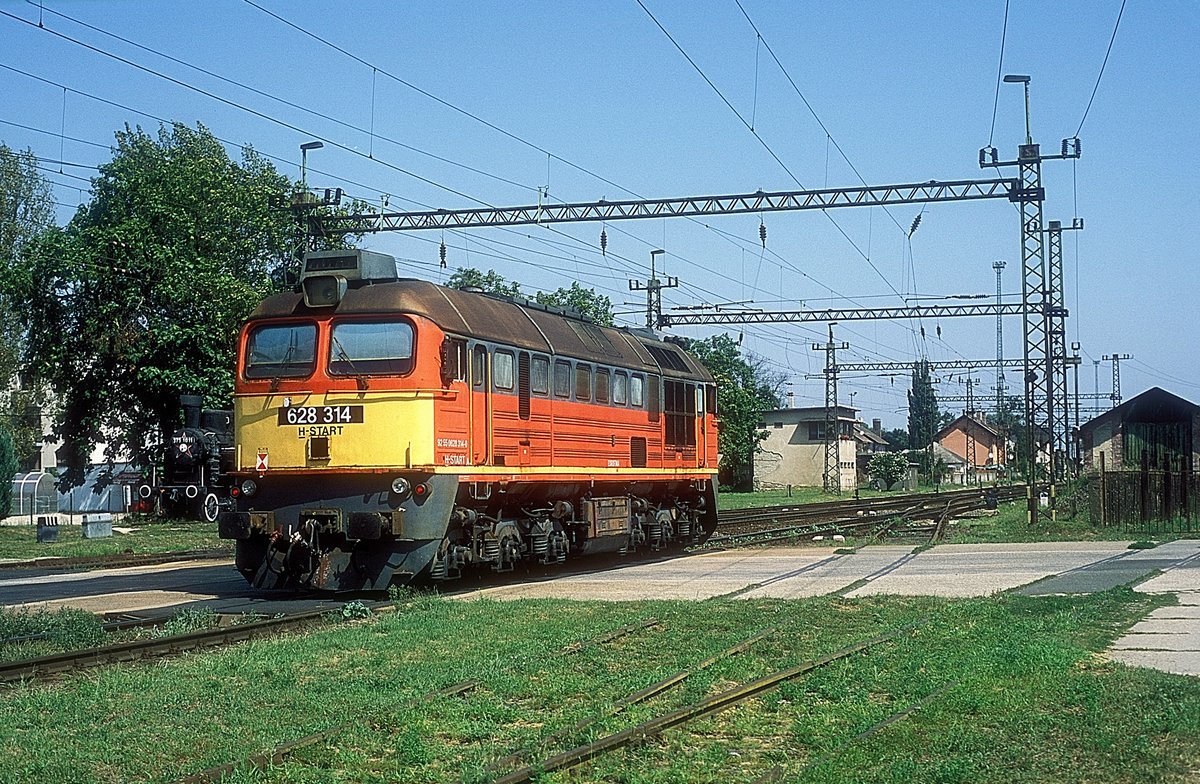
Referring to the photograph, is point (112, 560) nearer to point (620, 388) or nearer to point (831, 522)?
point (620, 388)

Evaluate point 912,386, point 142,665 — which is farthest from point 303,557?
point 912,386

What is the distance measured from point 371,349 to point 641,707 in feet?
30.4

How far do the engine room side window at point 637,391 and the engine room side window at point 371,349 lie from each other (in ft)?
23.9

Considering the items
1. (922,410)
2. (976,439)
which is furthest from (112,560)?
(976,439)

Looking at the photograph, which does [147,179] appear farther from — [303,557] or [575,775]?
[575,775]

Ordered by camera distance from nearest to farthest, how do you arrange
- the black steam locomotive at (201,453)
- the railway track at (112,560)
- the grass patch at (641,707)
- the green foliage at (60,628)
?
1. the grass patch at (641,707)
2. the green foliage at (60,628)
3. the railway track at (112,560)
4. the black steam locomotive at (201,453)

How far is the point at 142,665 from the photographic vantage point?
1159 centimetres

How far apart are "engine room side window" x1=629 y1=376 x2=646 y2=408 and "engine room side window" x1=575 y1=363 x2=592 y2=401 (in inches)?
72.6

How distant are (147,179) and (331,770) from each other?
36.7m

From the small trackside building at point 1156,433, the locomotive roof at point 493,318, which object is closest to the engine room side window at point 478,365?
the locomotive roof at point 493,318

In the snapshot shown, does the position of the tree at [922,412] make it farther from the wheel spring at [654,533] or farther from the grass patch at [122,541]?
the wheel spring at [654,533]

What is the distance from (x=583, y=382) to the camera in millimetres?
21797

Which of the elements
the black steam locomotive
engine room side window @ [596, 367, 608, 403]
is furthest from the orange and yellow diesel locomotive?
the black steam locomotive

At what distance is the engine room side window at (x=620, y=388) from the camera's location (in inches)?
908
